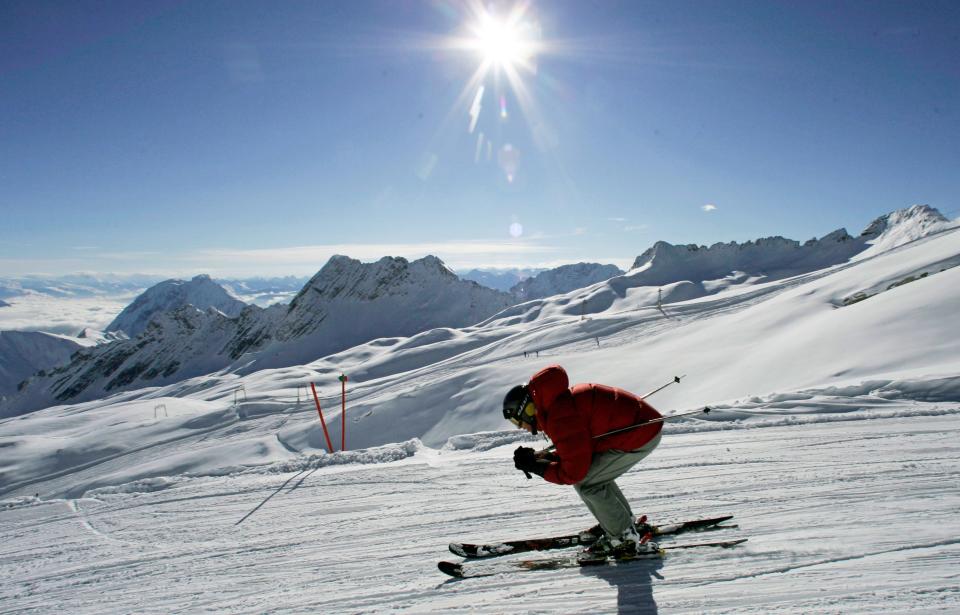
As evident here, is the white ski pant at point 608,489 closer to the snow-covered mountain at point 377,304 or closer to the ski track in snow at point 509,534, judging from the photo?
the ski track in snow at point 509,534

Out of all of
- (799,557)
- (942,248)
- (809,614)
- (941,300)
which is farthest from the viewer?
(942,248)

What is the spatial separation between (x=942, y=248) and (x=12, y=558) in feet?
114

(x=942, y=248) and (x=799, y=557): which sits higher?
(x=942, y=248)

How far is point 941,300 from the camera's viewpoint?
32.8ft

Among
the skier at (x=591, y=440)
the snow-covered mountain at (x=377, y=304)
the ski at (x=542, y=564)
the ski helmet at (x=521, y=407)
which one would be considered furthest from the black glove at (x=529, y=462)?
the snow-covered mountain at (x=377, y=304)

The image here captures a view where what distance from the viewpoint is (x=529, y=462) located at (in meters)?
3.61

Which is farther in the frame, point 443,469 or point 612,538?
point 443,469

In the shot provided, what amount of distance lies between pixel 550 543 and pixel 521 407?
1.34 metres

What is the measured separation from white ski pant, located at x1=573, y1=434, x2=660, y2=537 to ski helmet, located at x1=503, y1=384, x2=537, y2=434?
0.54m

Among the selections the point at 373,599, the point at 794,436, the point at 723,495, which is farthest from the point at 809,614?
the point at 794,436

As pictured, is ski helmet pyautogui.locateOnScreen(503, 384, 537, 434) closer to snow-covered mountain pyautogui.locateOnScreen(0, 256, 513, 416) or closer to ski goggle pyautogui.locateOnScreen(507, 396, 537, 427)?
ski goggle pyautogui.locateOnScreen(507, 396, 537, 427)

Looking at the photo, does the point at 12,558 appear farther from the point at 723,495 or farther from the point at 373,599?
the point at 723,495

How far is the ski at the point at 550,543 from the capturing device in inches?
156

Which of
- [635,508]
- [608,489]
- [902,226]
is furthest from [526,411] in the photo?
[902,226]
